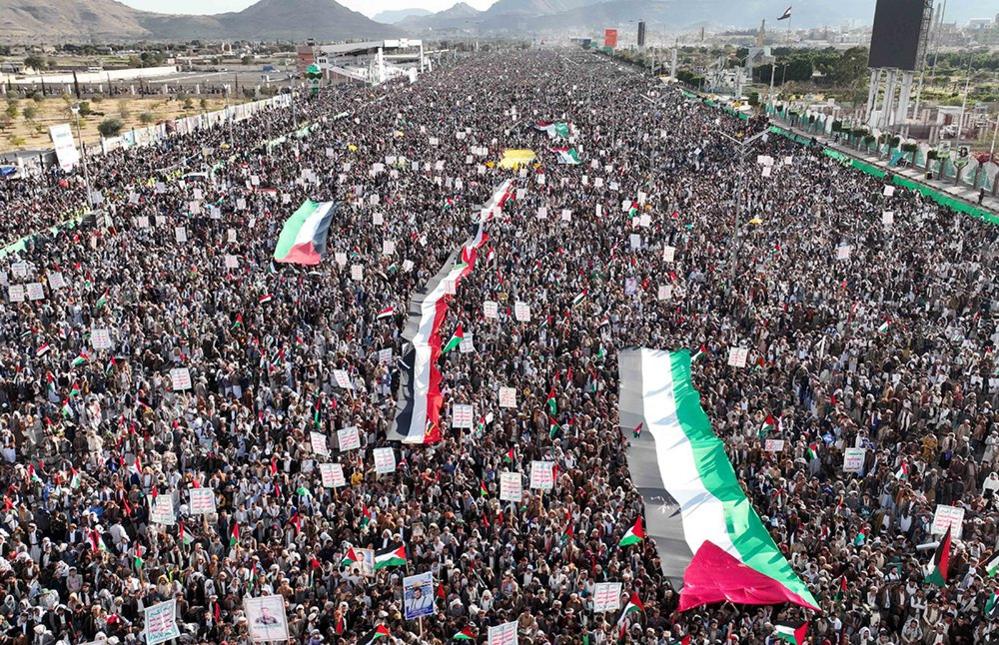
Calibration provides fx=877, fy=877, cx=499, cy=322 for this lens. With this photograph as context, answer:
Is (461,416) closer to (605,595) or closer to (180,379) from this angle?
(605,595)

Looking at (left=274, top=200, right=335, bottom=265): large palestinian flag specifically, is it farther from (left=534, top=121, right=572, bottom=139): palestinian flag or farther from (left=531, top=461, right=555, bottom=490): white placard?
(left=534, top=121, right=572, bottom=139): palestinian flag

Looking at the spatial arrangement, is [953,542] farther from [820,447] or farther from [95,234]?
[95,234]

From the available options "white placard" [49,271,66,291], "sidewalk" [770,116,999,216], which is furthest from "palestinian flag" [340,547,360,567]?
"sidewalk" [770,116,999,216]

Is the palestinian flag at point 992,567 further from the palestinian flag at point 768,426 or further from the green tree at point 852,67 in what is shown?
the green tree at point 852,67

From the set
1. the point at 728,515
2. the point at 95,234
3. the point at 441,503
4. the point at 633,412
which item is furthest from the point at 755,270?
the point at 95,234

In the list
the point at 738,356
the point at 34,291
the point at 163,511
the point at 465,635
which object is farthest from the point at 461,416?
the point at 34,291
